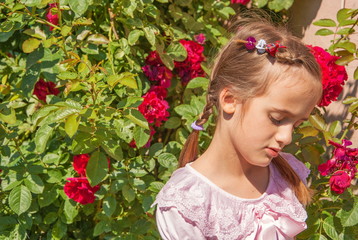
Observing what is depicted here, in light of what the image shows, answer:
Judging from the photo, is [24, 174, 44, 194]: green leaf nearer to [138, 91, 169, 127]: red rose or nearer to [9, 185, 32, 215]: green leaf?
[9, 185, 32, 215]: green leaf

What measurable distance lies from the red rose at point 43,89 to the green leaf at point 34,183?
1.28ft

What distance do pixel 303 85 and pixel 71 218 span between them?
1157mm

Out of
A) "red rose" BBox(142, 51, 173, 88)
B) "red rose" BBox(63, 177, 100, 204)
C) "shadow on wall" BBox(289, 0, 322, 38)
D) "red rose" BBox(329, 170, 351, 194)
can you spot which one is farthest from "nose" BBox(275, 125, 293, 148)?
"shadow on wall" BBox(289, 0, 322, 38)

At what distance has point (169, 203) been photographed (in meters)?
1.60

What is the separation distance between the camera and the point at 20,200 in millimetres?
2119

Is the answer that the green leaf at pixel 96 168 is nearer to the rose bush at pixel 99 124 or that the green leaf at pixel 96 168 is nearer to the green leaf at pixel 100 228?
the rose bush at pixel 99 124

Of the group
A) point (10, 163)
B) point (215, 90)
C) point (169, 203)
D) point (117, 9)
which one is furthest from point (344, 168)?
point (10, 163)

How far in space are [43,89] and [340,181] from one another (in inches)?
48.8

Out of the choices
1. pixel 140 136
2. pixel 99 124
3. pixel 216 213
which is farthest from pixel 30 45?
pixel 216 213

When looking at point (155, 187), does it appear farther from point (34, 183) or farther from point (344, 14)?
point (344, 14)

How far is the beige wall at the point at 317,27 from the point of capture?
250cm

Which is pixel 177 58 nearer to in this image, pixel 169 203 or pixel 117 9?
pixel 117 9

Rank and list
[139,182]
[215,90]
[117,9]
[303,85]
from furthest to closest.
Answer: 1. [117,9]
2. [139,182]
3. [215,90]
4. [303,85]

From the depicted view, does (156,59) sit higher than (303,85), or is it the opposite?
(303,85)
